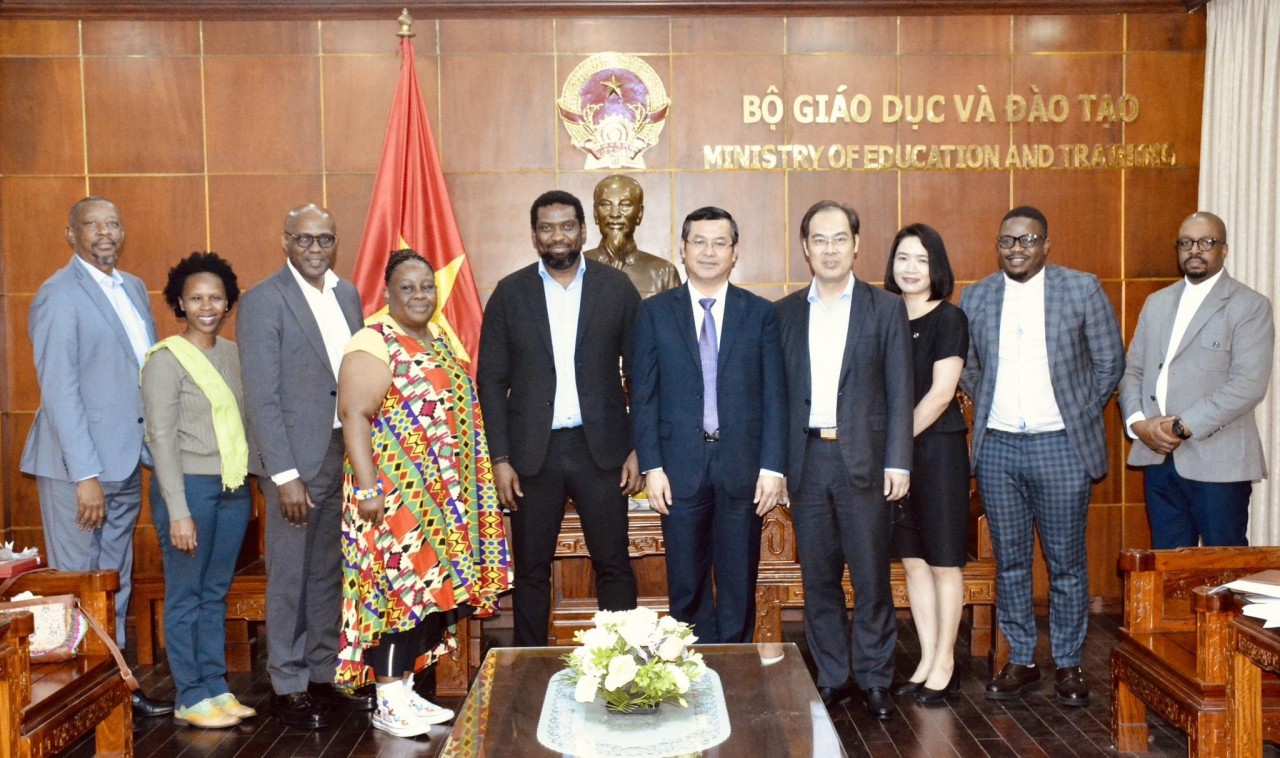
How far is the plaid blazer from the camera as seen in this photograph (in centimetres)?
417

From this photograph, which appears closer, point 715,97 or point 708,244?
point 708,244

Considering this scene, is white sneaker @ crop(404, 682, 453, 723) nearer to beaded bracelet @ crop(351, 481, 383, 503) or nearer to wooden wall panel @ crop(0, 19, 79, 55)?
beaded bracelet @ crop(351, 481, 383, 503)

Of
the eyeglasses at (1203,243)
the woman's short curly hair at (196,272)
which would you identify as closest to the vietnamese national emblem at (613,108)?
the woman's short curly hair at (196,272)

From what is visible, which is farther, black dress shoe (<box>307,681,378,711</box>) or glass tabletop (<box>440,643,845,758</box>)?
black dress shoe (<box>307,681,378,711</box>)

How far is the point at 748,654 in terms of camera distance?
3252 millimetres

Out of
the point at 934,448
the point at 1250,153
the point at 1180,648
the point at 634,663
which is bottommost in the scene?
the point at 1180,648

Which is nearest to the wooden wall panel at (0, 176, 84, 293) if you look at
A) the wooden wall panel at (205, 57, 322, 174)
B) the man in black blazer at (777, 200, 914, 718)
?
the wooden wall panel at (205, 57, 322, 174)

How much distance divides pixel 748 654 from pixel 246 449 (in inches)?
81.1

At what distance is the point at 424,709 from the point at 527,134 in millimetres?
3109

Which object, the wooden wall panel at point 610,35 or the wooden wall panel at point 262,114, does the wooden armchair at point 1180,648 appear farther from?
the wooden wall panel at point 262,114

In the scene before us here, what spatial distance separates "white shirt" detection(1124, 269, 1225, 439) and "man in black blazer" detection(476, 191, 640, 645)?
2.16 metres

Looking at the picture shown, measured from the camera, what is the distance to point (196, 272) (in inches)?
160

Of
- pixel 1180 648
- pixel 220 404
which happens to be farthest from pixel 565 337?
pixel 1180 648

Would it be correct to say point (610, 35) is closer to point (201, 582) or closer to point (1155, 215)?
point (1155, 215)
